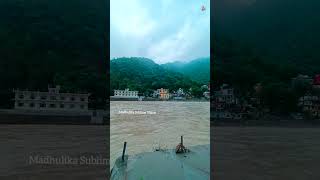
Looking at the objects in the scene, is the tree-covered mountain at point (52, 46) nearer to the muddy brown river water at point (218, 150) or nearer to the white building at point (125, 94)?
the white building at point (125, 94)

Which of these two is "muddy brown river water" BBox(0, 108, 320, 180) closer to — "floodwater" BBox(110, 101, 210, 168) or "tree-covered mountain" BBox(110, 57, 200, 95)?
"floodwater" BBox(110, 101, 210, 168)

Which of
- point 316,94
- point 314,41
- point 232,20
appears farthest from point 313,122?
point 232,20

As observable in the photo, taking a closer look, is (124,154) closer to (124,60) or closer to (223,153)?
(124,60)

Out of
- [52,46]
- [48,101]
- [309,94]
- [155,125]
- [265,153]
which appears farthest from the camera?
[265,153]

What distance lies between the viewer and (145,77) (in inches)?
170

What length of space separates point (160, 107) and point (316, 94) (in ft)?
7.92

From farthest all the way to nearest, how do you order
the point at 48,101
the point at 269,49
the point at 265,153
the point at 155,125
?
the point at 265,153 < the point at 269,49 < the point at 48,101 < the point at 155,125

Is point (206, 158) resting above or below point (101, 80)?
below

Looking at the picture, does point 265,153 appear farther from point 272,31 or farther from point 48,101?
point 48,101

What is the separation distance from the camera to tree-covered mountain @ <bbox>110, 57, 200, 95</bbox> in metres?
4.11

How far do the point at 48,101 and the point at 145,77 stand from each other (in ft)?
6.54

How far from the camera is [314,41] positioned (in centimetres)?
532

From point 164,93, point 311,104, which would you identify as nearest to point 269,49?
point 311,104

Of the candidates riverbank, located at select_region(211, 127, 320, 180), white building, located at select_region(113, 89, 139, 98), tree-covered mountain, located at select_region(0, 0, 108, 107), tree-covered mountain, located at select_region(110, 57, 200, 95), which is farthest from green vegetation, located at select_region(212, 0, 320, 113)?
tree-covered mountain, located at select_region(0, 0, 108, 107)
